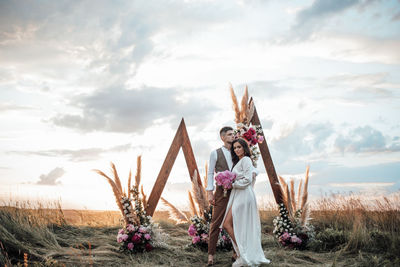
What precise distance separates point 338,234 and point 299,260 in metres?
1.55

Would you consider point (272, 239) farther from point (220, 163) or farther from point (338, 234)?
A: point (220, 163)

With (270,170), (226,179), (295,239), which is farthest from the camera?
(270,170)

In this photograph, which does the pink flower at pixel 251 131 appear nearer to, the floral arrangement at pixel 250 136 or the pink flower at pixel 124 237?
the floral arrangement at pixel 250 136

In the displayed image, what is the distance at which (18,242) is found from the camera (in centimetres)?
625

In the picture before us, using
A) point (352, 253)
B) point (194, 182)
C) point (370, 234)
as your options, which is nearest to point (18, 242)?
point (194, 182)

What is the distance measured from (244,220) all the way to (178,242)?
2953mm

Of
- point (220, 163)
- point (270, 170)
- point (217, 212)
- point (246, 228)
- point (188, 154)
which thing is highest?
point (188, 154)

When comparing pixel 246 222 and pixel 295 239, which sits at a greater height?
pixel 246 222

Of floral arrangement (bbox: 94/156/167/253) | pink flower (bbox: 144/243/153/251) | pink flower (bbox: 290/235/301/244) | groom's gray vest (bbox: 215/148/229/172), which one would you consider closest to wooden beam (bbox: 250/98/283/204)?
pink flower (bbox: 290/235/301/244)

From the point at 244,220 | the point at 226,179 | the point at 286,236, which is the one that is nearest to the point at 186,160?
the point at 226,179

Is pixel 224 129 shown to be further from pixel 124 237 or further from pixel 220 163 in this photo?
pixel 124 237

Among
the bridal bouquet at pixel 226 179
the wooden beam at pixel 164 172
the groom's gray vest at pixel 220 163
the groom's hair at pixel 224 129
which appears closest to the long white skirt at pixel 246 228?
the bridal bouquet at pixel 226 179

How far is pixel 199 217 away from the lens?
23.2 ft

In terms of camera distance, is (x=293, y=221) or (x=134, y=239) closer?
(x=134, y=239)
